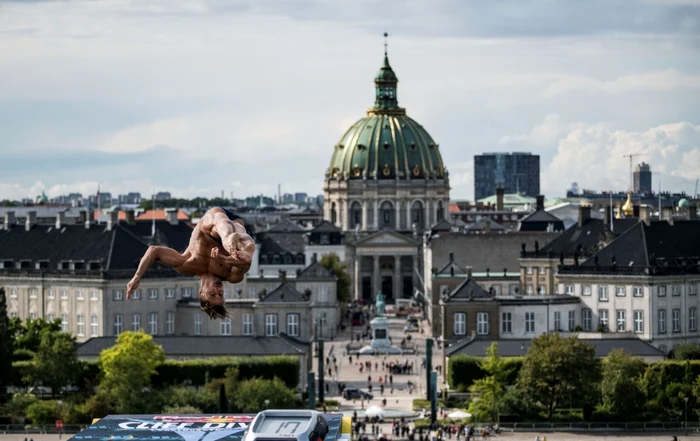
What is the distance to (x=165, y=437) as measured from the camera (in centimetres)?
5347

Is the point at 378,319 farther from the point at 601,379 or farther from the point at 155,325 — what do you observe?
the point at 601,379

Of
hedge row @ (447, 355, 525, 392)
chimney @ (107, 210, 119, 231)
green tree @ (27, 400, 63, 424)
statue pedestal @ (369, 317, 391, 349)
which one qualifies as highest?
chimney @ (107, 210, 119, 231)

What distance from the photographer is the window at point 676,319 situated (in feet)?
472

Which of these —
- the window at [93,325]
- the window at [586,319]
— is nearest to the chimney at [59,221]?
the window at [93,325]

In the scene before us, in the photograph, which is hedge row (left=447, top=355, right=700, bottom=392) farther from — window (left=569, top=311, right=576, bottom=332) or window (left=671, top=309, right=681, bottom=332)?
window (left=569, top=311, right=576, bottom=332)

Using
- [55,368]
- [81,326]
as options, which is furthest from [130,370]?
[81,326]

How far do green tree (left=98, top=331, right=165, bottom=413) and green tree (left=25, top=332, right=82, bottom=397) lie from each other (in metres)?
1.87

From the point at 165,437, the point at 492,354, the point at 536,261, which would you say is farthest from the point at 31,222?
the point at 165,437

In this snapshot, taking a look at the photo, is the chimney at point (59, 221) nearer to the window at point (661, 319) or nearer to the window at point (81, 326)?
the window at point (81, 326)

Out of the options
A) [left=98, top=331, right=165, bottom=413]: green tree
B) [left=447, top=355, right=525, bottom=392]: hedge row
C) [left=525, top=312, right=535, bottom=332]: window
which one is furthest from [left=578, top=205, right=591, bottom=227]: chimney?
[left=98, top=331, right=165, bottom=413]: green tree

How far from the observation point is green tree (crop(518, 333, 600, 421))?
111 m

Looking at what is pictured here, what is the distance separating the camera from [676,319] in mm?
144500

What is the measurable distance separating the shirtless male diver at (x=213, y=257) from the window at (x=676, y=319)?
370ft

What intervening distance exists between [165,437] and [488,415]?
5696 centimetres
